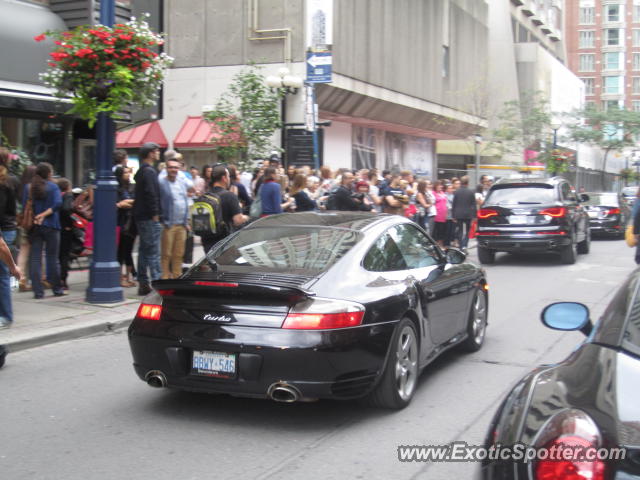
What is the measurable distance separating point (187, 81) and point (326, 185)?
36.9 feet

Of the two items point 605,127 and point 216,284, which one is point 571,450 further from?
point 605,127

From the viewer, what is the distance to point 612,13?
98500 millimetres

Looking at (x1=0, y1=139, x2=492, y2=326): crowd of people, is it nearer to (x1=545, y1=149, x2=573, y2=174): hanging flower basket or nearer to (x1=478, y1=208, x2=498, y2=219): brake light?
(x1=478, y1=208, x2=498, y2=219): brake light

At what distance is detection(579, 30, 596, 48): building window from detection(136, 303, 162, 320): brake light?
104 metres

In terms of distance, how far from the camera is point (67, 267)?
35.4ft

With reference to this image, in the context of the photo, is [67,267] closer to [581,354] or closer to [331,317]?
[331,317]

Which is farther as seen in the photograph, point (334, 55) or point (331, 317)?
point (334, 55)

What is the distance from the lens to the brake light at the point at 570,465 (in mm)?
2109

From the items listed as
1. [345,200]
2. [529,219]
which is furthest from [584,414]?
[529,219]

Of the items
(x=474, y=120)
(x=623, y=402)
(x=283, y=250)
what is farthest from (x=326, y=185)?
(x=474, y=120)

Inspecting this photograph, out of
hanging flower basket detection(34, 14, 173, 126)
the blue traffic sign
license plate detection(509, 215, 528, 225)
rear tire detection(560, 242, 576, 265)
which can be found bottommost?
rear tire detection(560, 242, 576, 265)

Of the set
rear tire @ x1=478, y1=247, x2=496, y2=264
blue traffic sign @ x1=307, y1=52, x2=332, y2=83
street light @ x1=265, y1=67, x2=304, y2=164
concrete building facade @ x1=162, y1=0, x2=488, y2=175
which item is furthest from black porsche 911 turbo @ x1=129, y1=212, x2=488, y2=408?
concrete building facade @ x1=162, y1=0, x2=488, y2=175

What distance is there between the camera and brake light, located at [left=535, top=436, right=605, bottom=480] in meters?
2.11

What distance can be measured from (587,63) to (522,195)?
304 feet
